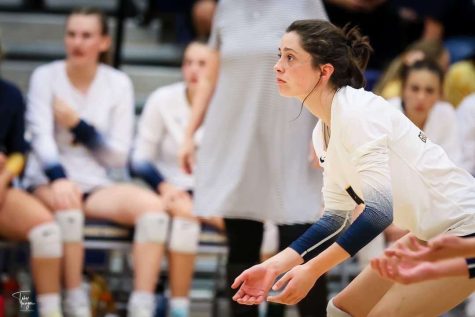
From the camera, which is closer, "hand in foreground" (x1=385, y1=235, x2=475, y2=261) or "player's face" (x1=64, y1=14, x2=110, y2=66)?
"hand in foreground" (x1=385, y1=235, x2=475, y2=261)

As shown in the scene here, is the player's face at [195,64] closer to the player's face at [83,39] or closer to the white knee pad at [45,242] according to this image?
the player's face at [83,39]

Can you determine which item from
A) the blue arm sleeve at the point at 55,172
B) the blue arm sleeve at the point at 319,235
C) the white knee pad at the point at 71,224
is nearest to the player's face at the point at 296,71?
the blue arm sleeve at the point at 319,235

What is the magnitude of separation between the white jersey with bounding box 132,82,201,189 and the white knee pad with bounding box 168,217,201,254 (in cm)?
34

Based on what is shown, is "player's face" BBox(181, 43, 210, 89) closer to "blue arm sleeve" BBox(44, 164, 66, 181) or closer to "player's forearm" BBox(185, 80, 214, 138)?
"blue arm sleeve" BBox(44, 164, 66, 181)

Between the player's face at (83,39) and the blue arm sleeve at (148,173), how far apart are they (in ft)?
1.92

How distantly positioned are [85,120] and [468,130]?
1.94 metres

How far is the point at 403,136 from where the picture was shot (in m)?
3.02

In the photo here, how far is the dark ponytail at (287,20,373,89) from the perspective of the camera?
310 centimetres

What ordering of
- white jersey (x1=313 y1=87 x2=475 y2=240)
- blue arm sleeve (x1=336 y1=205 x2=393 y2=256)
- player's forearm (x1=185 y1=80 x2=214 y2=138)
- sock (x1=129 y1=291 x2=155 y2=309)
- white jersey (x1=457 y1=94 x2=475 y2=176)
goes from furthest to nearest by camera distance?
white jersey (x1=457 y1=94 x2=475 y2=176) < sock (x1=129 y1=291 x2=155 y2=309) < player's forearm (x1=185 y1=80 x2=214 y2=138) < white jersey (x1=313 y1=87 x2=475 y2=240) < blue arm sleeve (x1=336 y1=205 x2=393 y2=256)

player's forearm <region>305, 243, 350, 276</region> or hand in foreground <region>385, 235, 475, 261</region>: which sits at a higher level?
hand in foreground <region>385, 235, 475, 261</region>

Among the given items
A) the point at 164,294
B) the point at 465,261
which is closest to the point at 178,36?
the point at 164,294

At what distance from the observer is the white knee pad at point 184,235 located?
4.98 m

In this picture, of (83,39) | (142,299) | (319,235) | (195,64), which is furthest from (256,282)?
(83,39)

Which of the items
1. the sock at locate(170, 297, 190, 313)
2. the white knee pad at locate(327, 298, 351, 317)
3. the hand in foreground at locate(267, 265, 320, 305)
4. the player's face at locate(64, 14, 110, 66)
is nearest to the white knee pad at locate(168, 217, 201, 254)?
the sock at locate(170, 297, 190, 313)
